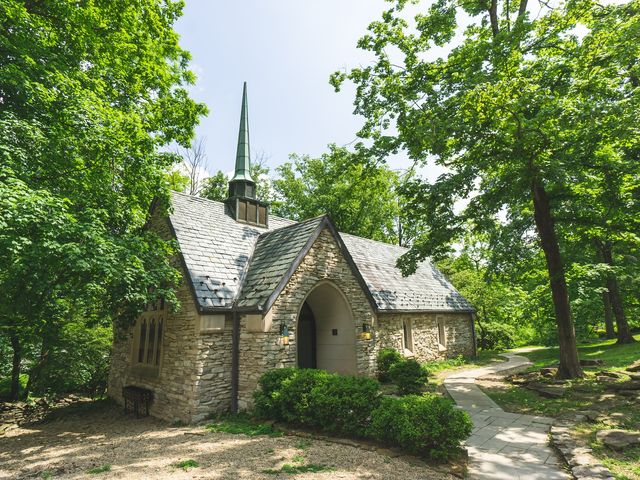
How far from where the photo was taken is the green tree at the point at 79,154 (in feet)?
22.9

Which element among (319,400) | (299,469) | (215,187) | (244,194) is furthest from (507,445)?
(215,187)

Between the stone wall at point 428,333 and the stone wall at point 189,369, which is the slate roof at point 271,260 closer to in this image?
the stone wall at point 189,369

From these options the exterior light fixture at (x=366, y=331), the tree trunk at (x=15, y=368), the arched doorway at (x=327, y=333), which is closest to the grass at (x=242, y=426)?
the arched doorway at (x=327, y=333)

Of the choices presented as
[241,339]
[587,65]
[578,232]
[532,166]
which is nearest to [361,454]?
[241,339]

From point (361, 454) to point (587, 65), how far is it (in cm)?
1126

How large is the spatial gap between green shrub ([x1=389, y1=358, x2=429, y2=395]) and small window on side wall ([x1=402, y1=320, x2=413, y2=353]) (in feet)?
17.6

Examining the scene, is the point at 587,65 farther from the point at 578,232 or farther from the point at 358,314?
the point at 358,314

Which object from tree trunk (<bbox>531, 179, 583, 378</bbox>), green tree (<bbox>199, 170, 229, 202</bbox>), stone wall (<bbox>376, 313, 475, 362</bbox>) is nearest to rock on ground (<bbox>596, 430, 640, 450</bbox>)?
tree trunk (<bbox>531, 179, 583, 378</bbox>)

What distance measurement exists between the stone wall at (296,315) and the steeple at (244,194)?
433cm

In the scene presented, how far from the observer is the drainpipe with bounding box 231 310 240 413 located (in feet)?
30.3

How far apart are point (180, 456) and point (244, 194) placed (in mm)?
10124

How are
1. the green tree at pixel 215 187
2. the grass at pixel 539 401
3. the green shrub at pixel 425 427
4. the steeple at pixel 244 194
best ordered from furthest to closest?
1. the green tree at pixel 215 187
2. the steeple at pixel 244 194
3. the grass at pixel 539 401
4. the green shrub at pixel 425 427

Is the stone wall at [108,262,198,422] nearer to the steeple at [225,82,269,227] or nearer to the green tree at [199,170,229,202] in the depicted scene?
the steeple at [225,82,269,227]

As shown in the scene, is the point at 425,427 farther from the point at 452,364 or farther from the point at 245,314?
the point at 452,364
